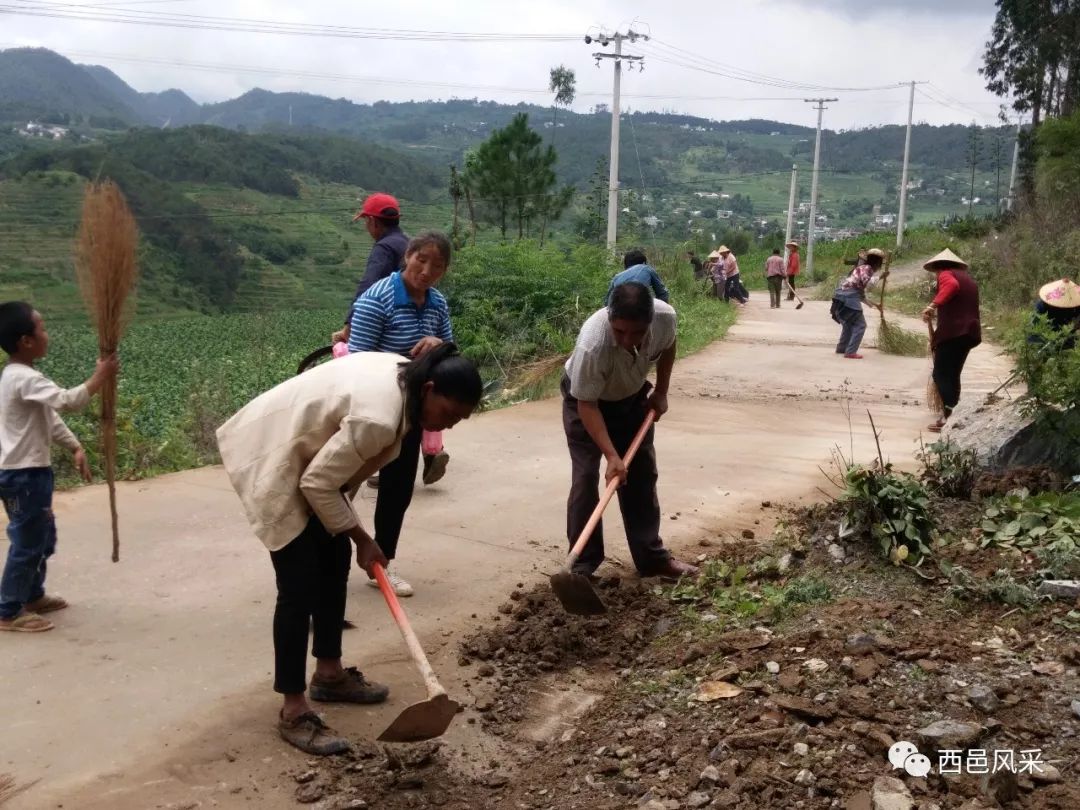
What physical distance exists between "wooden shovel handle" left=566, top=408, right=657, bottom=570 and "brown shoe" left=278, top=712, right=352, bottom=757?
1.30 meters

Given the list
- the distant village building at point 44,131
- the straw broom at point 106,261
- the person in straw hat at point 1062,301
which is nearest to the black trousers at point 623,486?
the straw broom at point 106,261

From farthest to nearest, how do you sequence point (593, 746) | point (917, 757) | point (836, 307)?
point (836, 307) < point (593, 746) < point (917, 757)

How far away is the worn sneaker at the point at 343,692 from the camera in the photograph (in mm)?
3598

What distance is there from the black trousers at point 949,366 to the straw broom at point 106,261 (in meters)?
6.29

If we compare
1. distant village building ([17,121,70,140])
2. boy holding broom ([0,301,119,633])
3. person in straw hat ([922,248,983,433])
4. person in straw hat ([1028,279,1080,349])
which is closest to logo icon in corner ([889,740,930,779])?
boy holding broom ([0,301,119,633])

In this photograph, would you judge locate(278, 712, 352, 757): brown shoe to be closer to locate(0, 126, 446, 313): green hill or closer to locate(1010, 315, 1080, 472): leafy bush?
locate(1010, 315, 1080, 472): leafy bush

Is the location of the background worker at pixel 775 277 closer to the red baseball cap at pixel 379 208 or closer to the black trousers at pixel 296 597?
the red baseball cap at pixel 379 208

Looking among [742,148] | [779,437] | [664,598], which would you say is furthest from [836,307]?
[742,148]

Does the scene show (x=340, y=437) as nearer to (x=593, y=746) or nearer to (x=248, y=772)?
(x=248, y=772)

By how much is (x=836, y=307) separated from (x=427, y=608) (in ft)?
34.2

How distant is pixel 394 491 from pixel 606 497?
2.93ft

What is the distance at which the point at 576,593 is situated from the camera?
419 cm

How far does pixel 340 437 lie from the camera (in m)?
2.92

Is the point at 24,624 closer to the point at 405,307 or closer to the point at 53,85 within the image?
the point at 405,307
